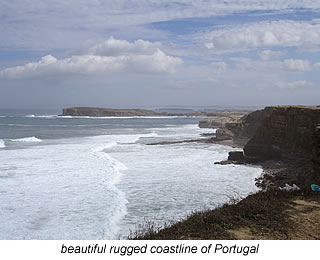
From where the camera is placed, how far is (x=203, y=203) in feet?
45.3

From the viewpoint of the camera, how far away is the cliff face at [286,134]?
2203cm

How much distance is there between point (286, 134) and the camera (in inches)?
953

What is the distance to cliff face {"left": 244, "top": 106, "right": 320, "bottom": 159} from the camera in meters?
22.0

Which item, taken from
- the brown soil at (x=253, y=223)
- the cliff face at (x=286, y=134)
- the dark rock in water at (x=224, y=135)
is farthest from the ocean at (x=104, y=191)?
the dark rock in water at (x=224, y=135)

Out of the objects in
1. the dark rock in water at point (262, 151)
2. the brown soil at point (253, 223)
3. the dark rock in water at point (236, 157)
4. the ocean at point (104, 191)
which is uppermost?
the brown soil at point (253, 223)

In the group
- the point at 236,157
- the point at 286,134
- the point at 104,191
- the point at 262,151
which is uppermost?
the point at 286,134

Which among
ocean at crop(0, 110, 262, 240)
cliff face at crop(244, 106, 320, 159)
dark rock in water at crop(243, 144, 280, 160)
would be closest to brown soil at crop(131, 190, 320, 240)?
ocean at crop(0, 110, 262, 240)

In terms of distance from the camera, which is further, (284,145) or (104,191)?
(284,145)

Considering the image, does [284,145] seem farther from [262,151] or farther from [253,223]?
[253,223]

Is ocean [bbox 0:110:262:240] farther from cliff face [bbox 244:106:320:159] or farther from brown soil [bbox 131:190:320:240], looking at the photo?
cliff face [bbox 244:106:320:159]

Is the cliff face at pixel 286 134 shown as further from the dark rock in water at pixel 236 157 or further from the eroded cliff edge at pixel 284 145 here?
the dark rock in water at pixel 236 157

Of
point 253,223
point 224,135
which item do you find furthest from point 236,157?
point 253,223
